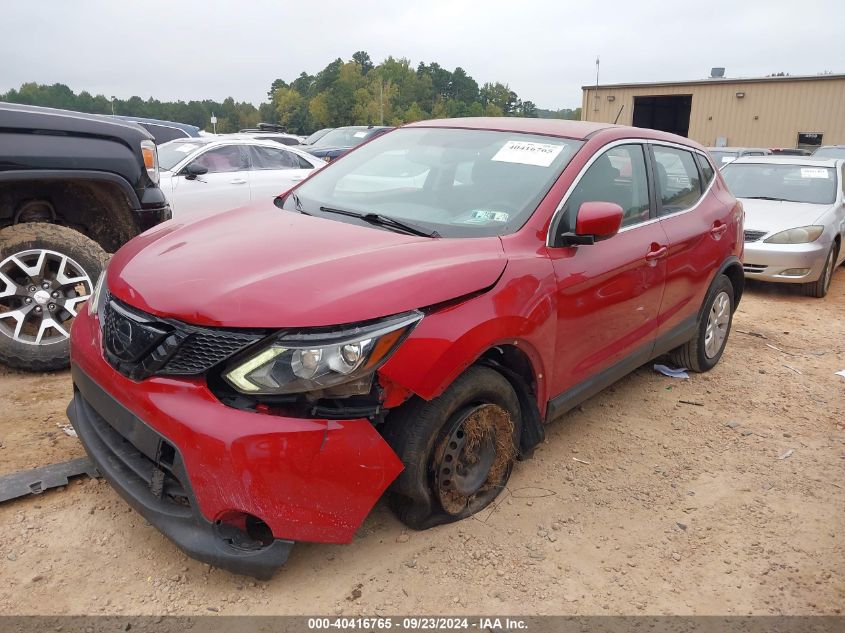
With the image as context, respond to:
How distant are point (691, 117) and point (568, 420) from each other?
28741mm

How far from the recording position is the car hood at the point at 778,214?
7.54 meters

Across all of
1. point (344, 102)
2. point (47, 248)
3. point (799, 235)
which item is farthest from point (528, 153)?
point (344, 102)

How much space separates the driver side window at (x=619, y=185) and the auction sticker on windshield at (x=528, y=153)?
0.66 feet

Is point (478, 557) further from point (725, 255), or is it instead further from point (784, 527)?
point (725, 255)

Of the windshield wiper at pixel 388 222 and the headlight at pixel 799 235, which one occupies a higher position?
the windshield wiper at pixel 388 222

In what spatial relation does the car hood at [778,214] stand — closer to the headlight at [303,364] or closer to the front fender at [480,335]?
the front fender at [480,335]

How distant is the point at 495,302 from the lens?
2592 mm

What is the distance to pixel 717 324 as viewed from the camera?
15.9 ft

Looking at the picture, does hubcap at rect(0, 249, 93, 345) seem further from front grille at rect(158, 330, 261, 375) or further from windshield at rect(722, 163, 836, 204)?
windshield at rect(722, 163, 836, 204)

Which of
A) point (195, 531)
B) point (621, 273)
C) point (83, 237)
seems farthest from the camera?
point (83, 237)

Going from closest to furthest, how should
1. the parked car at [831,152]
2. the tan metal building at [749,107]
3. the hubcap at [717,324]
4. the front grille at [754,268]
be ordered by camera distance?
the hubcap at [717,324] → the front grille at [754,268] → the parked car at [831,152] → the tan metal building at [749,107]

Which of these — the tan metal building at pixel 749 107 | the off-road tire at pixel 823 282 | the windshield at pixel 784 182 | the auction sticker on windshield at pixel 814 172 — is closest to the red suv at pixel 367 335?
the off-road tire at pixel 823 282

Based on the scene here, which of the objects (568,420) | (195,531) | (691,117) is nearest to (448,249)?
(195,531)

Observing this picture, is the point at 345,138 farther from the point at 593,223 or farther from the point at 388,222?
the point at 593,223
